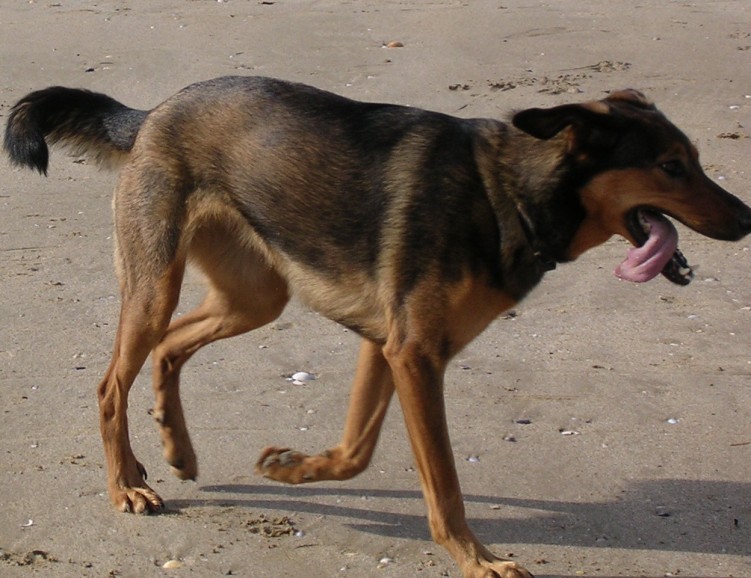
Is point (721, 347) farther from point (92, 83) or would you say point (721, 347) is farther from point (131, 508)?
point (92, 83)

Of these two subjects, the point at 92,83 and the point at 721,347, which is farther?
the point at 92,83

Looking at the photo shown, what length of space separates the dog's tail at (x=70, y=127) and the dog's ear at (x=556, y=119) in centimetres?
157

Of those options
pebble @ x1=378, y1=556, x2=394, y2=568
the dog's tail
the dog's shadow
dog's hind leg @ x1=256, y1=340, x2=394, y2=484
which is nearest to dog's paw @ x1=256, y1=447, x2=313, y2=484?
dog's hind leg @ x1=256, y1=340, x2=394, y2=484

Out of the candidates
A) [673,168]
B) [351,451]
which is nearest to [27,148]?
[351,451]

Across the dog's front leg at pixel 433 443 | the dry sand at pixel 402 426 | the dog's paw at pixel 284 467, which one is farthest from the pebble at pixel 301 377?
the dog's front leg at pixel 433 443

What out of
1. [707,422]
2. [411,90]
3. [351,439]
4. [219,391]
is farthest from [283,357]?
[411,90]

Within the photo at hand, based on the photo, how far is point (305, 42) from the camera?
35.0 ft

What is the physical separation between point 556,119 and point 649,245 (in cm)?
51

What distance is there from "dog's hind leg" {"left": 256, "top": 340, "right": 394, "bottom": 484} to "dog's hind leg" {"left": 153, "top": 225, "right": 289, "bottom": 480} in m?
0.37

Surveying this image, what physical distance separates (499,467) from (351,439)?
2.13ft

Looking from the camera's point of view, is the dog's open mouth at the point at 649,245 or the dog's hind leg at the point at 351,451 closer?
the dog's open mouth at the point at 649,245

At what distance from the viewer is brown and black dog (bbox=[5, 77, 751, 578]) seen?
4.31m

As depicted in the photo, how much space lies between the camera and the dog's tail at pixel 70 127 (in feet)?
16.4

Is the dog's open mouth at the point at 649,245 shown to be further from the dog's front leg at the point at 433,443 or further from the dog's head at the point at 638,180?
the dog's front leg at the point at 433,443
